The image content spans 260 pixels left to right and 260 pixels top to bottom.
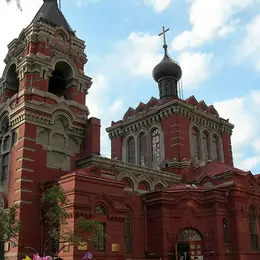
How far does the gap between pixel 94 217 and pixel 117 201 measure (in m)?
2.29

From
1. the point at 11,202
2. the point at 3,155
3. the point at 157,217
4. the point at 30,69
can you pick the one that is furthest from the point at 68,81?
the point at 157,217

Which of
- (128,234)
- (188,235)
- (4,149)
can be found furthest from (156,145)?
(4,149)

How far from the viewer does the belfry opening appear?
3247cm

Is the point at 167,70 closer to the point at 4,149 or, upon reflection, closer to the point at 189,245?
the point at 4,149

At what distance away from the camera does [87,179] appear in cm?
2470

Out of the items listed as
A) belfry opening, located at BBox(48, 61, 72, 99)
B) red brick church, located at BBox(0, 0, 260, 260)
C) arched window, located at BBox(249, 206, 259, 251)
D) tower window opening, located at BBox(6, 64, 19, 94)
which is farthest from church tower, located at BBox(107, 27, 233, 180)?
tower window opening, located at BBox(6, 64, 19, 94)

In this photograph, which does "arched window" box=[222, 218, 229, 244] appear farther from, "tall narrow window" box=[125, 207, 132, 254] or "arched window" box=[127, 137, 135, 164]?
"arched window" box=[127, 137, 135, 164]

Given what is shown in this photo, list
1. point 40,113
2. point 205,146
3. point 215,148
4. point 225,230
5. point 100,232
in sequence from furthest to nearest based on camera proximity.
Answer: point 215,148
point 205,146
point 225,230
point 40,113
point 100,232

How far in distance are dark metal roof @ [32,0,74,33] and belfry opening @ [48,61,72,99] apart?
3484mm

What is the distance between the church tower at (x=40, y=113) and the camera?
26.7 meters

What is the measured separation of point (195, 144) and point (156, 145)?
3842mm

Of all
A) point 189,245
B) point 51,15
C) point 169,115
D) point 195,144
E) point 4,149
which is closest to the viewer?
point 189,245

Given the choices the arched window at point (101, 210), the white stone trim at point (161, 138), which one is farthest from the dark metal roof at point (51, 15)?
the arched window at point (101, 210)

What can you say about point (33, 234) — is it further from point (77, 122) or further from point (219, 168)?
point (219, 168)
